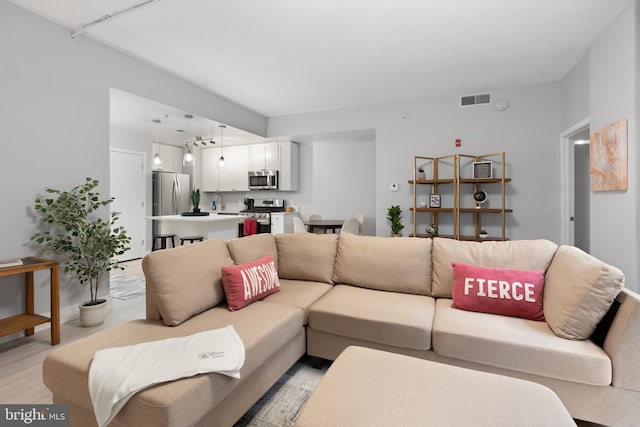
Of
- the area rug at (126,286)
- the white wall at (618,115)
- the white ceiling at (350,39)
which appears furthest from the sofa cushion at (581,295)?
the area rug at (126,286)

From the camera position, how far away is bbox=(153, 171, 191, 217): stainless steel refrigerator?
6094 millimetres

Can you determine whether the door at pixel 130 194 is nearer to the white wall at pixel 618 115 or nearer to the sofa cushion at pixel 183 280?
the sofa cushion at pixel 183 280

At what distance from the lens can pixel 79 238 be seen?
9.55 feet

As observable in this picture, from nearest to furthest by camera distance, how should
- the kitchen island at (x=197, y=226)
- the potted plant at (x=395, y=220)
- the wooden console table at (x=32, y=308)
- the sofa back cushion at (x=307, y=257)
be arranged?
the wooden console table at (x=32, y=308) → the sofa back cushion at (x=307, y=257) → the kitchen island at (x=197, y=226) → the potted plant at (x=395, y=220)

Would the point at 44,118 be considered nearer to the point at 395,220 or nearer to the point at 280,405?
the point at 280,405

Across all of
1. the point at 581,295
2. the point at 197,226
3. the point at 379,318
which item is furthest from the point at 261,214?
the point at 581,295

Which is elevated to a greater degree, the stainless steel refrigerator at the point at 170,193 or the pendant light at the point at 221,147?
the pendant light at the point at 221,147

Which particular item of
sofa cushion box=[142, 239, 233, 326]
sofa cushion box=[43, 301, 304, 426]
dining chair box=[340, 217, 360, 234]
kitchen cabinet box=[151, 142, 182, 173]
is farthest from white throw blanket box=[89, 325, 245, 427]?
kitchen cabinet box=[151, 142, 182, 173]

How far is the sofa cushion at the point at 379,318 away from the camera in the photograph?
5.96 feet

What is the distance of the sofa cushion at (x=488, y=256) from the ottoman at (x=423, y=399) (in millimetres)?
1053

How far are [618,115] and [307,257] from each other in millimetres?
2934

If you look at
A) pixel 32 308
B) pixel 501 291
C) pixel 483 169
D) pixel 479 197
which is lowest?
pixel 32 308

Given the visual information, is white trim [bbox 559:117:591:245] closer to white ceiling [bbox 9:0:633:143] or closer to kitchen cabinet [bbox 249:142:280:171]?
white ceiling [bbox 9:0:633:143]

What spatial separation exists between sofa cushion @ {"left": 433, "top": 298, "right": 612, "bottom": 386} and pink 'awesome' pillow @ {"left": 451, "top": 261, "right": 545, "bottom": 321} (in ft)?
0.20
